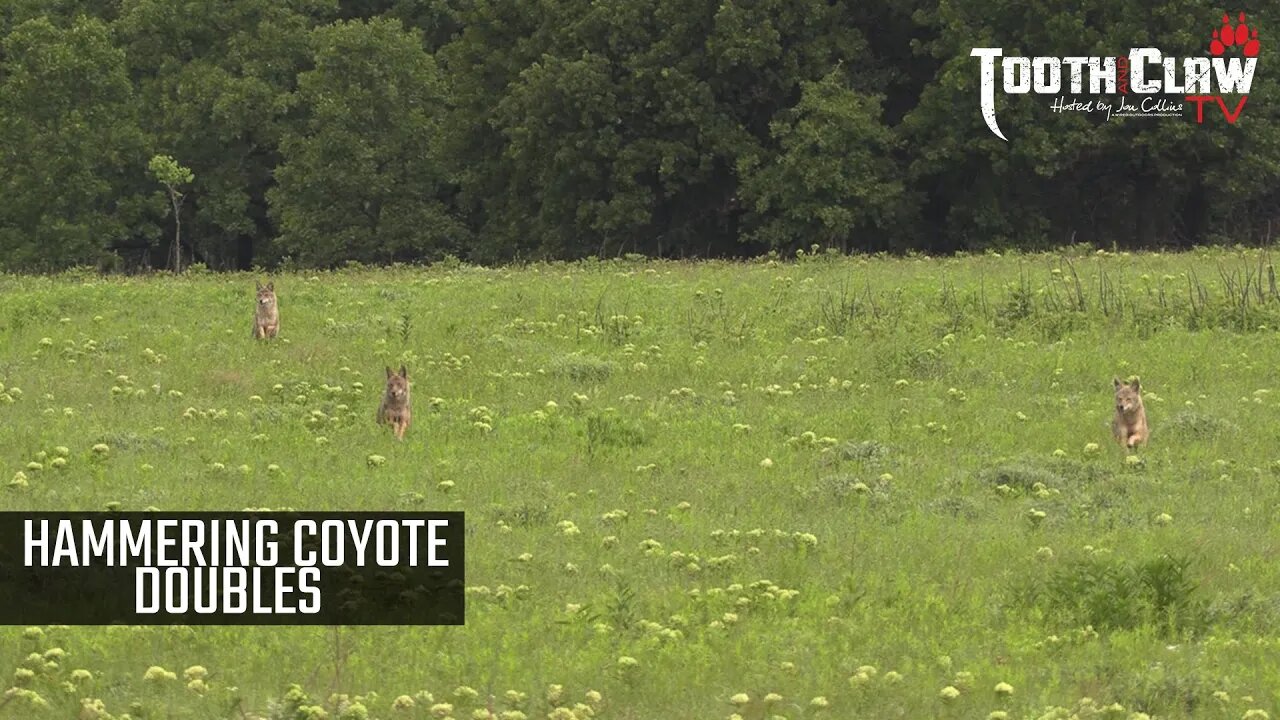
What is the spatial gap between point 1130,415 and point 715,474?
445 centimetres

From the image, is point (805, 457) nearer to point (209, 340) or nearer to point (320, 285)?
point (209, 340)

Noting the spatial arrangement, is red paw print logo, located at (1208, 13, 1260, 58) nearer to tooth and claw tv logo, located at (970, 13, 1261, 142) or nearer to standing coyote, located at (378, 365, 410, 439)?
tooth and claw tv logo, located at (970, 13, 1261, 142)

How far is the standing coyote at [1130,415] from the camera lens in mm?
20328

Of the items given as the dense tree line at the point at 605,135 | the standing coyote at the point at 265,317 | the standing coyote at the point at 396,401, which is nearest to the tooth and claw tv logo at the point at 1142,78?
the dense tree line at the point at 605,135

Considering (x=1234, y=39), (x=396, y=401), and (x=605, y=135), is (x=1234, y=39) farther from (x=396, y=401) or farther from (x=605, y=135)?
(x=396, y=401)

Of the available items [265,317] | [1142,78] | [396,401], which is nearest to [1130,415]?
[396,401]

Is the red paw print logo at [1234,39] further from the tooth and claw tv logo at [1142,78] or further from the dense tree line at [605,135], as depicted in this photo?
the dense tree line at [605,135]

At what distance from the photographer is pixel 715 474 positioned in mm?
19297

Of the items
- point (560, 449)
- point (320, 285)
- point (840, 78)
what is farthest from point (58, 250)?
point (560, 449)

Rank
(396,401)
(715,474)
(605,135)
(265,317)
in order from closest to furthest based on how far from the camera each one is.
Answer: (715,474) < (396,401) < (265,317) < (605,135)

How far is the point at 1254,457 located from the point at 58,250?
47.0 m

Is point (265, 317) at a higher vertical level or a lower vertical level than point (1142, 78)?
lower

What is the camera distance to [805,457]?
2006cm

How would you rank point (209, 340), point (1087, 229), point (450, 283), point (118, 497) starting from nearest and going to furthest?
1. point (118, 497)
2. point (209, 340)
3. point (450, 283)
4. point (1087, 229)
